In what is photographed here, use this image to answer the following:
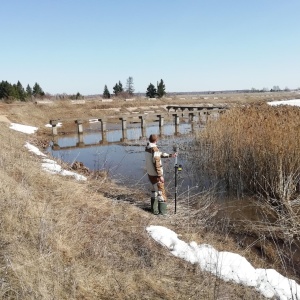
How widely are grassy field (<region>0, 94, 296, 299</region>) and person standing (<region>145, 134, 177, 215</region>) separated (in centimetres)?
28

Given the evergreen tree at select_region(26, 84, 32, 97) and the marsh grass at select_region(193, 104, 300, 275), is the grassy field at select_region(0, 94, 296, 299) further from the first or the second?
the evergreen tree at select_region(26, 84, 32, 97)

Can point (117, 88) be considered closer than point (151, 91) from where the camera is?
No

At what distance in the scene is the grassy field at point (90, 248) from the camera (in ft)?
10.8

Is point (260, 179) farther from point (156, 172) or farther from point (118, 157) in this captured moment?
point (118, 157)

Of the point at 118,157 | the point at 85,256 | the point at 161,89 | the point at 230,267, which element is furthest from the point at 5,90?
the point at 230,267

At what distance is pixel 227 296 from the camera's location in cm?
390

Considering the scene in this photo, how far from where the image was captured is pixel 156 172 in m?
6.32

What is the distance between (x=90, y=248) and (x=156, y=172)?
2.35m

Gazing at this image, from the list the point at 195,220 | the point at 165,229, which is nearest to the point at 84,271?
the point at 165,229

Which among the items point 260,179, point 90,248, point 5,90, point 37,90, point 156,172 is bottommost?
point 260,179

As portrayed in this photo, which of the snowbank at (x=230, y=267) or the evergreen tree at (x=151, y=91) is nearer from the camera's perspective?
the snowbank at (x=230, y=267)

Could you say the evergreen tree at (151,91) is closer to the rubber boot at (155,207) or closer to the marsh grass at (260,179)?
the marsh grass at (260,179)

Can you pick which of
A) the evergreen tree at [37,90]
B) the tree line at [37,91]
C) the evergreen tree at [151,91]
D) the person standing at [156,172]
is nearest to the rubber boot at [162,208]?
the person standing at [156,172]

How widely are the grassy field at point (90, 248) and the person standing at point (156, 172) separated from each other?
0.28 meters
